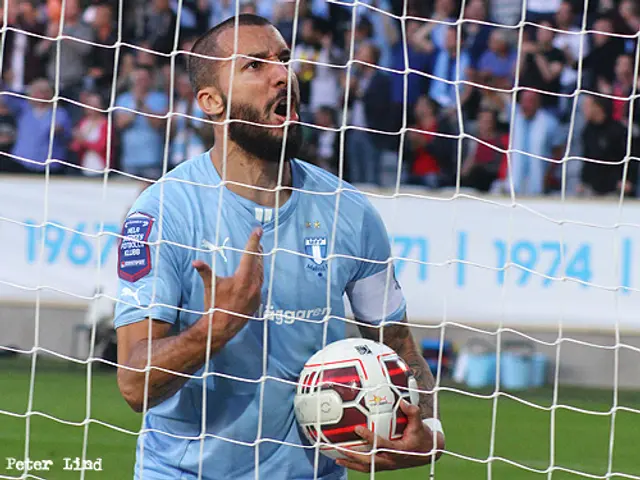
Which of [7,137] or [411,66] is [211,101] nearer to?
[411,66]

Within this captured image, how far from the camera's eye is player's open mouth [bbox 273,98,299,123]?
12.0ft

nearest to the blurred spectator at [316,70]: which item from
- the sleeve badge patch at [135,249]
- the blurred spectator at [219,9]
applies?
the blurred spectator at [219,9]

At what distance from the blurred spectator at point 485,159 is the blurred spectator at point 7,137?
3.83 meters

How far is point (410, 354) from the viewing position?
12.7 feet

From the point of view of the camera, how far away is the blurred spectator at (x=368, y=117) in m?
10.4

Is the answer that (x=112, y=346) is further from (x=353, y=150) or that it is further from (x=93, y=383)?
(x=353, y=150)

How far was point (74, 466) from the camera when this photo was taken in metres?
6.82

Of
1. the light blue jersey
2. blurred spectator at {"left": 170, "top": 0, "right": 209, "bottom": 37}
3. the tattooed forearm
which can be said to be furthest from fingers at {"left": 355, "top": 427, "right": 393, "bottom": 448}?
blurred spectator at {"left": 170, "top": 0, "right": 209, "bottom": 37}

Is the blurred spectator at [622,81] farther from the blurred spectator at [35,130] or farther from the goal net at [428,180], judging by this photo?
the blurred spectator at [35,130]

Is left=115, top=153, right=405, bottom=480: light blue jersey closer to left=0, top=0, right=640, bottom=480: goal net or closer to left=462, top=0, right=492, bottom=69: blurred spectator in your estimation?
left=0, top=0, right=640, bottom=480: goal net

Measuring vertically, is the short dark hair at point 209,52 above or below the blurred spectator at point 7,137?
above

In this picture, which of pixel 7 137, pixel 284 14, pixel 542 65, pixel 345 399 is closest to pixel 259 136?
→ pixel 345 399

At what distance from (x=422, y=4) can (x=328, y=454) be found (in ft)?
27.4

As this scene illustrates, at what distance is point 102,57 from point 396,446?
27.1 feet
